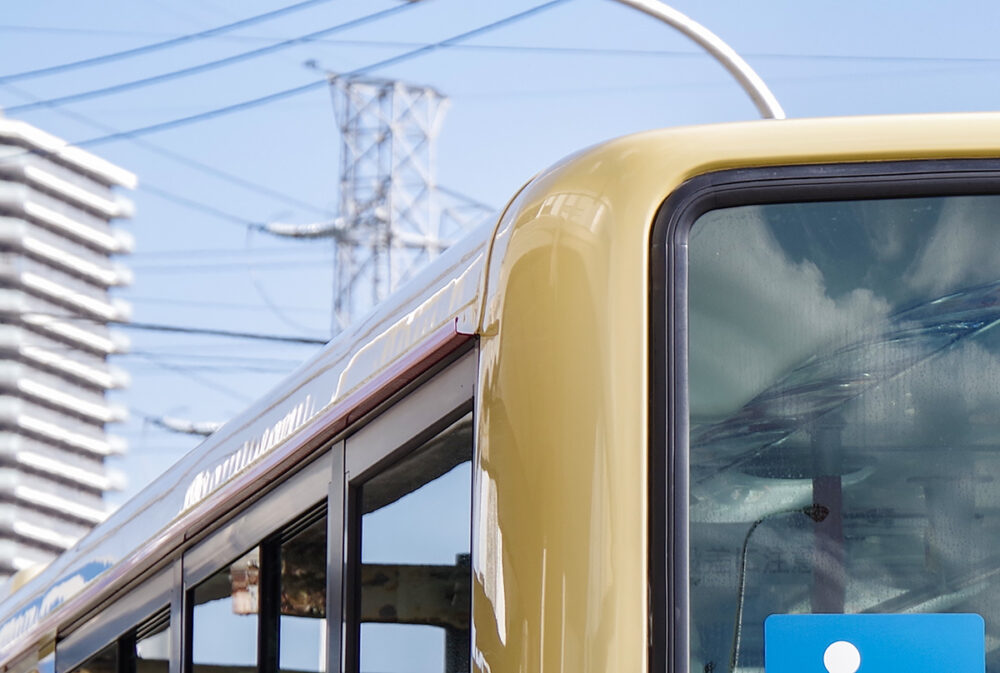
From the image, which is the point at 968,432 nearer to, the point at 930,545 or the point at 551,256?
the point at 930,545

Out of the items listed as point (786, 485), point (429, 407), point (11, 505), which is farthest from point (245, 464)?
point (11, 505)

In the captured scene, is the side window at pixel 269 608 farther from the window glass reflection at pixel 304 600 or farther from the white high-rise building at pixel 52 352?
the white high-rise building at pixel 52 352

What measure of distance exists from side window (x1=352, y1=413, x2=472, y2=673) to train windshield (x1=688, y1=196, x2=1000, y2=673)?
458 millimetres

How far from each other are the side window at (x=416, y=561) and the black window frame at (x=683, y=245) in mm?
407

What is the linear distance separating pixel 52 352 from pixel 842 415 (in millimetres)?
82844

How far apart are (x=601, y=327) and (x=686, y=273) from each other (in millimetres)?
122

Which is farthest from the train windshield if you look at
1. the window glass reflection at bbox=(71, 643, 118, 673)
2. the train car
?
the window glass reflection at bbox=(71, 643, 118, 673)

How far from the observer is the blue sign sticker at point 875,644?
1476 mm

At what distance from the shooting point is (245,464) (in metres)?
2.49

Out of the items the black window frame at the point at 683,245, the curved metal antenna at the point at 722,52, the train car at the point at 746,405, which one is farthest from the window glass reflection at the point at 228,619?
the curved metal antenna at the point at 722,52

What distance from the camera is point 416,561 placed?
2098mm

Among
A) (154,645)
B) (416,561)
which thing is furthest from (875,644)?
(154,645)

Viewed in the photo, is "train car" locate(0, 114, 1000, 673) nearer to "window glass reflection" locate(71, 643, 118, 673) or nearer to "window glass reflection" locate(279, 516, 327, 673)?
"window glass reflection" locate(279, 516, 327, 673)

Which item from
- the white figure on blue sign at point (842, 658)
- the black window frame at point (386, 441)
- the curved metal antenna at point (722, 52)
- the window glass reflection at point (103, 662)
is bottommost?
the white figure on blue sign at point (842, 658)
